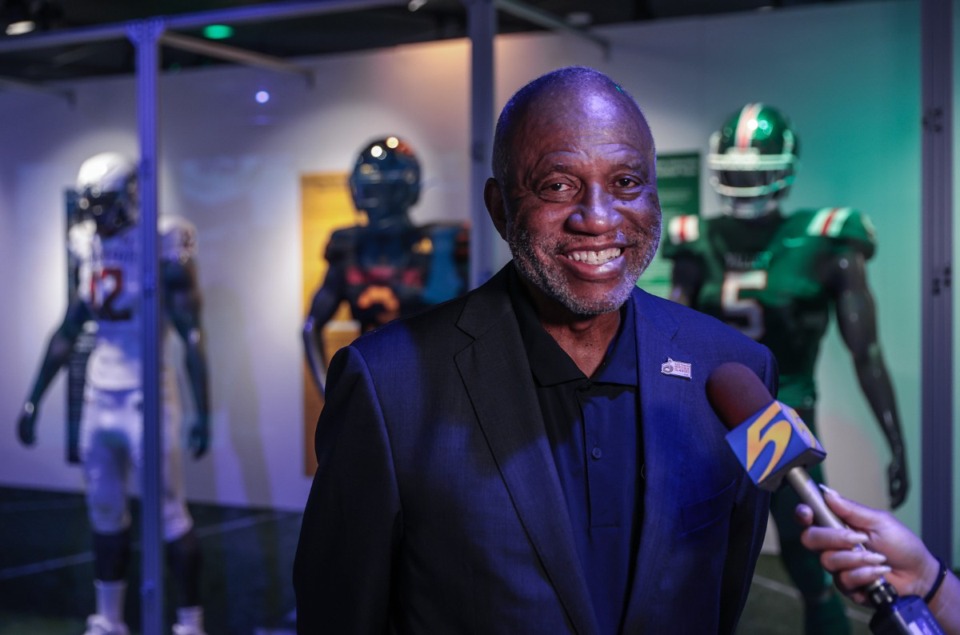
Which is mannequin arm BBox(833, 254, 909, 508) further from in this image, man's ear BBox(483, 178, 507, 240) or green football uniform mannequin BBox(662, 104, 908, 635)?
man's ear BBox(483, 178, 507, 240)

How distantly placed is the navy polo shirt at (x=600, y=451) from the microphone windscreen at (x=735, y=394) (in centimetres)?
18

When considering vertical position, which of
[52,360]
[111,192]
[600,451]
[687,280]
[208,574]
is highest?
[111,192]

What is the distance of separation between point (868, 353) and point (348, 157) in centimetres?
183

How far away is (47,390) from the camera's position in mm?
4020

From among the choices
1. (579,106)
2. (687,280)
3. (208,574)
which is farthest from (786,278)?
(208,574)

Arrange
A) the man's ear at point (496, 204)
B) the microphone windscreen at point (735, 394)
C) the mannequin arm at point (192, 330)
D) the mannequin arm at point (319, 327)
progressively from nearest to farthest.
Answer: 1. the microphone windscreen at point (735, 394)
2. the man's ear at point (496, 204)
3. the mannequin arm at point (319, 327)
4. the mannequin arm at point (192, 330)

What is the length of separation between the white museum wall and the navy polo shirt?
2.10m

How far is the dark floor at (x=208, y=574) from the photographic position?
318 cm

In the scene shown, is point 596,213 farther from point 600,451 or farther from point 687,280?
point 687,280

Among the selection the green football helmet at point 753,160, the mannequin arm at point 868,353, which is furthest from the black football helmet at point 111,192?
the mannequin arm at point 868,353

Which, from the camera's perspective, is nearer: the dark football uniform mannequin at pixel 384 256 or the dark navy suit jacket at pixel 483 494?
the dark navy suit jacket at pixel 483 494

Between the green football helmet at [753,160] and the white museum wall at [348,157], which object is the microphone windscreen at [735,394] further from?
the green football helmet at [753,160]

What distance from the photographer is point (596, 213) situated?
A: 110cm

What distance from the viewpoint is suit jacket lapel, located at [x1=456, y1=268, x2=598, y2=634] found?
105 cm
